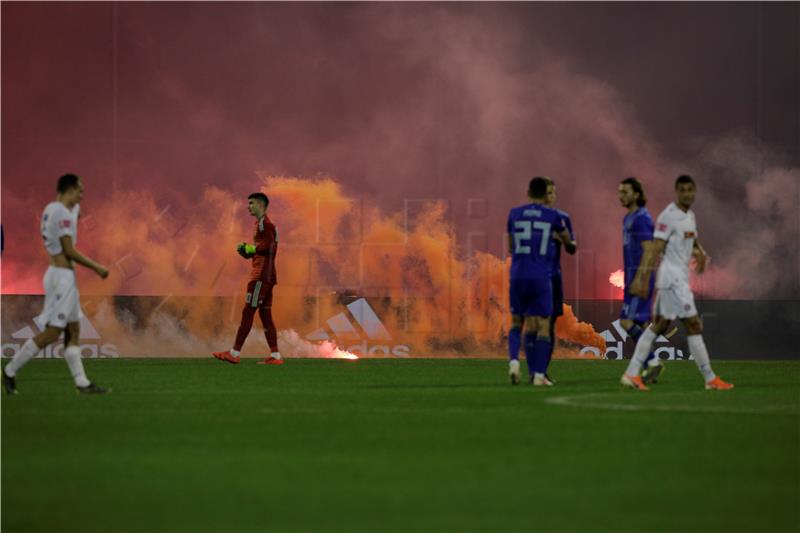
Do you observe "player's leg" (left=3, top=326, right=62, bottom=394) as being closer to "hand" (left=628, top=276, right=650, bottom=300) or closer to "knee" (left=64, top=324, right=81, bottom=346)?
"knee" (left=64, top=324, right=81, bottom=346)

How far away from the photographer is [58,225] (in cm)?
1366

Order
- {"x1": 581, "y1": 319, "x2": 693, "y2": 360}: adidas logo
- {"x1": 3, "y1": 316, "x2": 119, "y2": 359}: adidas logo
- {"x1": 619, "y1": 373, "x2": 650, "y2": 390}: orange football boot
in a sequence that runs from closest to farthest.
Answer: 1. {"x1": 619, "y1": 373, "x2": 650, "y2": 390}: orange football boot
2. {"x1": 3, "y1": 316, "x2": 119, "y2": 359}: adidas logo
3. {"x1": 581, "y1": 319, "x2": 693, "y2": 360}: adidas logo

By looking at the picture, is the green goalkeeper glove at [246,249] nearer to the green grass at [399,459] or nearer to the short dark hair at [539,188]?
the green grass at [399,459]

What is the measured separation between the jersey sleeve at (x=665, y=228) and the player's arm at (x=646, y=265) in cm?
4

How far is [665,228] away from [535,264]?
128cm

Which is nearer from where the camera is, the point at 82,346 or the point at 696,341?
the point at 696,341

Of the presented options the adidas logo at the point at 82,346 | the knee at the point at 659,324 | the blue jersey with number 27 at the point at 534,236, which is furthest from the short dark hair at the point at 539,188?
the adidas logo at the point at 82,346

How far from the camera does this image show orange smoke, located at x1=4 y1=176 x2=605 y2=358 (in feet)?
78.8

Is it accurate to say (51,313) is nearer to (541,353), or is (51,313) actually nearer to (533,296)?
(533,296)

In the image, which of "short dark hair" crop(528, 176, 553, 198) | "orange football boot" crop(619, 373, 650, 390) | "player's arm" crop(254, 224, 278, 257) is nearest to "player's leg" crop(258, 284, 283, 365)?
"player's arm" crop(254, 224, 278, 257)

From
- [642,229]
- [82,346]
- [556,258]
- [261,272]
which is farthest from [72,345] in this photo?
[82,346]

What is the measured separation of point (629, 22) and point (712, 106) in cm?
171

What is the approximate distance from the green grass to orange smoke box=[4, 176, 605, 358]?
26.9 feet

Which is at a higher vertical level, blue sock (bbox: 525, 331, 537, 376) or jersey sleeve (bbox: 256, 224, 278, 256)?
jersey sleeve (bbox: 256, 224, 278, 256)
